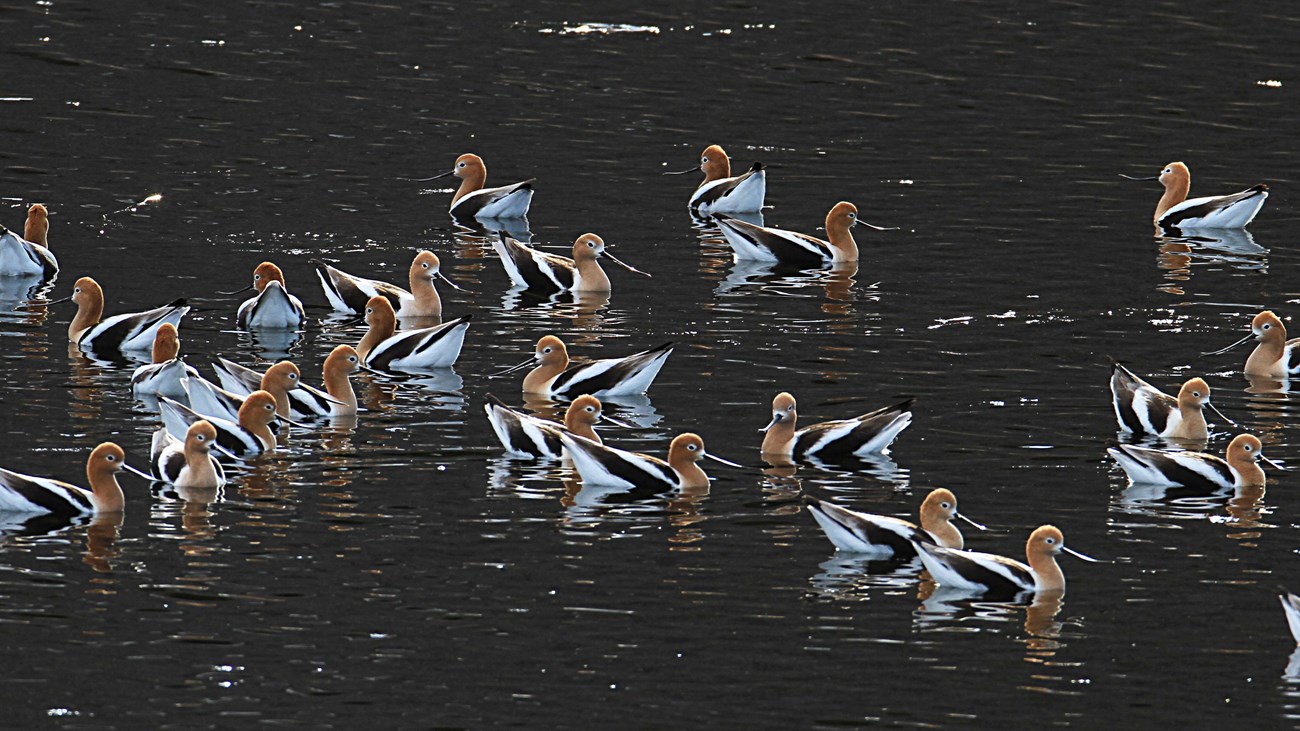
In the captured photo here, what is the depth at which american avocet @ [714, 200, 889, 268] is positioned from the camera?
93.4 ft

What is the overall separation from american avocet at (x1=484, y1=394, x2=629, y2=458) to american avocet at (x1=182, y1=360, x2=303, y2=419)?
2.02 meters

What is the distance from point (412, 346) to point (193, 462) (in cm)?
528

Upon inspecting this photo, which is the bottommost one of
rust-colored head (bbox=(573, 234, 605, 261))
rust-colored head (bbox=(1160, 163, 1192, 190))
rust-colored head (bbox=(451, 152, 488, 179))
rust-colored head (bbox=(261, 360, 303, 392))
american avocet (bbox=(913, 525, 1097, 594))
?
american avocet (bbox=(913, 525, 1097, 594))

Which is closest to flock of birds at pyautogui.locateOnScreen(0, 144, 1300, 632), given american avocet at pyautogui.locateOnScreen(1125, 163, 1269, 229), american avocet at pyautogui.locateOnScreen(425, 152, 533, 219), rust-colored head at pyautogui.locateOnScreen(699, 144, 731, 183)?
american avocet at pyautogui.locateOnScreen(425, 152, 533, 219)

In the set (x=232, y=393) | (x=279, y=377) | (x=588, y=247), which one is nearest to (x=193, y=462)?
(x=279, y=377)

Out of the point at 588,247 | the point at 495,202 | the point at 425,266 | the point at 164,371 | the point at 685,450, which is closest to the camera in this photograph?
the point at 685,450

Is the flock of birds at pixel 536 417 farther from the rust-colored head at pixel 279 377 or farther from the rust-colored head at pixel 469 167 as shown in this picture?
the rust-colored head at pixel 469 167

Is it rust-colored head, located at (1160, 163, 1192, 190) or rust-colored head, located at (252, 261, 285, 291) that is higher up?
rust-colored head, located at (1160, 163, 1192, 190)

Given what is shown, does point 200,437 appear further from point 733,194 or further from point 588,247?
point 733,194

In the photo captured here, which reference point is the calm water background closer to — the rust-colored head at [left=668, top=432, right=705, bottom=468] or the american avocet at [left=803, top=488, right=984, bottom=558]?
the american avocet at [left=803, top=488, right=984, bottom=558]

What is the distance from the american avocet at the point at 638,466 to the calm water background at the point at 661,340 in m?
0.23

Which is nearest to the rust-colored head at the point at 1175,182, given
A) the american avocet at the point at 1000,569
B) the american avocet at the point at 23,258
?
the american avocet at the point at 23,258

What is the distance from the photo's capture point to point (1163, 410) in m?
20.0

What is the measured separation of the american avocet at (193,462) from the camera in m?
17.3
